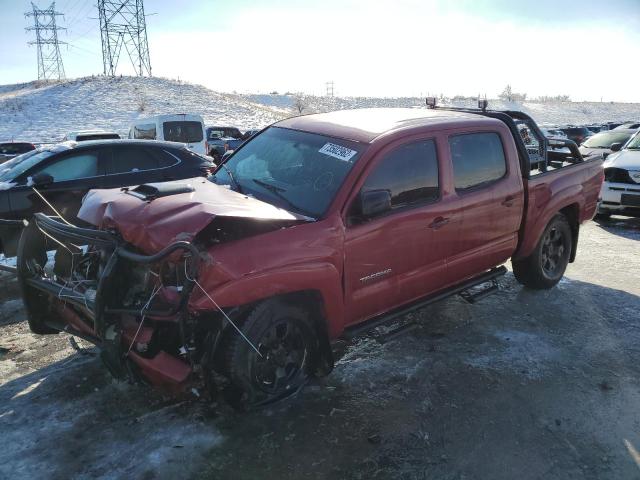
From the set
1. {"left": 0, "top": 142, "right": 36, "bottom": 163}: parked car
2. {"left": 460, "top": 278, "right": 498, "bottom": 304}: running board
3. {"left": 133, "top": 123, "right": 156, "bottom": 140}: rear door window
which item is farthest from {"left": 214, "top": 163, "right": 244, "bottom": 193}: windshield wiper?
{"left": 0, "top": 142, "right": 36, "bottom": 163}: parked car

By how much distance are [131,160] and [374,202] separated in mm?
5134

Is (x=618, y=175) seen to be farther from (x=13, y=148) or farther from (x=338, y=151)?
(x=13, y=148)

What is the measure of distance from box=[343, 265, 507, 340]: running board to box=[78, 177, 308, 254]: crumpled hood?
0.97 meters

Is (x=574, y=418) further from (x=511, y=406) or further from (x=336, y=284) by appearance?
(x=336, y=284)

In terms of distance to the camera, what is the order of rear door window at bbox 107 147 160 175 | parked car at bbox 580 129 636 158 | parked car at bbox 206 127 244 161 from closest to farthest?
rear door window at bbox 107 147 160 175 → parked car at bbox 580 129 636 158 → parked car at bbox 206 127 244 161

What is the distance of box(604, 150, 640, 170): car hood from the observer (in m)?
9.07

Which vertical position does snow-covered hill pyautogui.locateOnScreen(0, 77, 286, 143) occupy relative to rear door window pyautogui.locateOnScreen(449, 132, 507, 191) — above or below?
above

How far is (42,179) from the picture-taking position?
6.52 m

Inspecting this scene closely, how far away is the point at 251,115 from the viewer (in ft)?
142

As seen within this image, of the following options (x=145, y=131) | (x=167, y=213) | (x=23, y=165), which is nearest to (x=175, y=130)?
(x=145, y=131)

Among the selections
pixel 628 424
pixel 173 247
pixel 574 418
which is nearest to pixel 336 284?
pixel 173 247

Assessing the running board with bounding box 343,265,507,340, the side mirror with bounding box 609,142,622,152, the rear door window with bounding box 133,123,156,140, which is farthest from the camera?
the rear door window with bounding box 133,123,156,140

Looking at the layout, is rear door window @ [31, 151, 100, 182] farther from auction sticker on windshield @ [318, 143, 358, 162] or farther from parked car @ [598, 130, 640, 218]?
parked car @ [598, 130, 640, 218]

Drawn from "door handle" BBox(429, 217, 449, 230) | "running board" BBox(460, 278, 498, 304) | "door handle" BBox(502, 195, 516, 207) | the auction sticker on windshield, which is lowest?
"running board" BBox(460, 278, 498, 304)
